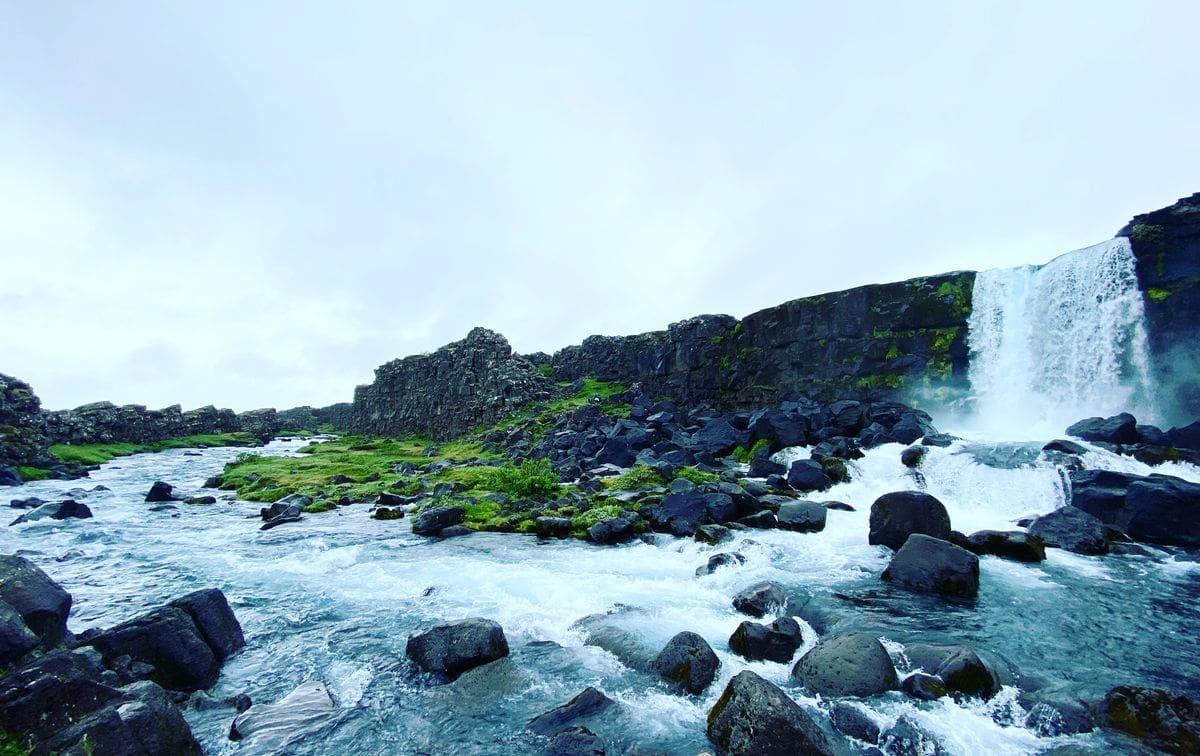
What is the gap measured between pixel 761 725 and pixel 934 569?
7.99m

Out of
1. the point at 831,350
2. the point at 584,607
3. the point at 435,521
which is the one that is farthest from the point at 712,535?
the point at 831,350

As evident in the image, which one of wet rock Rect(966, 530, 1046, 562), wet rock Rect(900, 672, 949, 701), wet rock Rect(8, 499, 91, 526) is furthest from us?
wet rock Rect(8, 499, 91, 526)

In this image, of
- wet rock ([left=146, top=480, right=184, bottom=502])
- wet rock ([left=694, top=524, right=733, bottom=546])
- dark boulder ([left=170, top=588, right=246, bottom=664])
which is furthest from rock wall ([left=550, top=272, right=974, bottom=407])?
dark boulder ([left=170, top=588, right=246, bottom=664])

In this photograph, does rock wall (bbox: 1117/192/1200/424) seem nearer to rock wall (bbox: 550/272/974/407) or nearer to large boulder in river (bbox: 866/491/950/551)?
rock wall (bbox: 550/272/974/407)

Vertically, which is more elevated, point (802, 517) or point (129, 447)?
point (129, 447)

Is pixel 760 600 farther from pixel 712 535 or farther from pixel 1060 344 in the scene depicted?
pixel 1060 344

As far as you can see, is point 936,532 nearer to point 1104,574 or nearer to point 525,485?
point 1104,574

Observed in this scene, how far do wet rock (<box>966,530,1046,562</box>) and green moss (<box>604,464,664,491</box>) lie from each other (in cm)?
1202

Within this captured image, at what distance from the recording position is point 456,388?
67.0 metres

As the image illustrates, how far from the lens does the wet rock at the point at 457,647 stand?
355 inches

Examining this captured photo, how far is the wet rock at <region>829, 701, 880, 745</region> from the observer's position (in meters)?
6.86

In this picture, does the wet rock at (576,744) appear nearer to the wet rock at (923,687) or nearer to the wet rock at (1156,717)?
the wet rock at (923,687)

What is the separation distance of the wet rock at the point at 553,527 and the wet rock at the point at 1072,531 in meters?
13.7

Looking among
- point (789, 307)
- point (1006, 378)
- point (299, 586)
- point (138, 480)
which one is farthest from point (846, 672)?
point (138, 480)
